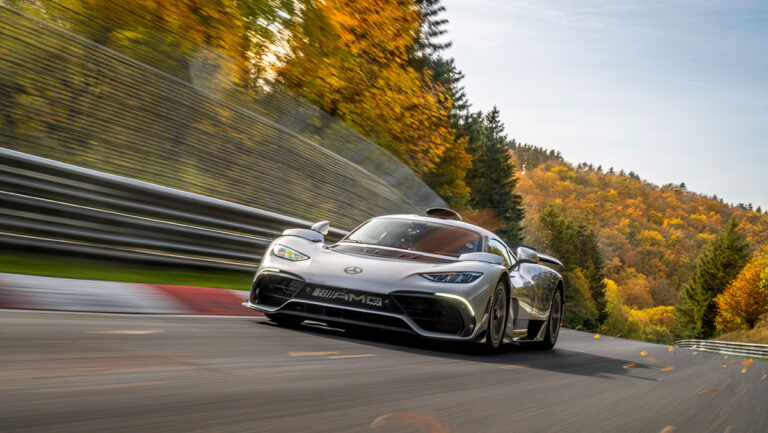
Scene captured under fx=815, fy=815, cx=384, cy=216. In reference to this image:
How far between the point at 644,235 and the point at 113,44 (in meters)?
180

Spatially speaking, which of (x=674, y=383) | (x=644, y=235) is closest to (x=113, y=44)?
(x=674, y=383)

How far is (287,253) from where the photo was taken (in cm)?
704

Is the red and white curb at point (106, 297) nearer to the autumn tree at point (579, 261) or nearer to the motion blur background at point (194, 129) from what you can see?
the motion blur background at point (194, 129)

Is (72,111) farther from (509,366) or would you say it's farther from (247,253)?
(509,366)

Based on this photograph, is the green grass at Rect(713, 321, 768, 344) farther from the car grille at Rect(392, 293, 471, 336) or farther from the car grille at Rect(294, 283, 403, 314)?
the car grille at Rect(294, 283, 403, 314)

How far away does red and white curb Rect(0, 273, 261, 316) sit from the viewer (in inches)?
248

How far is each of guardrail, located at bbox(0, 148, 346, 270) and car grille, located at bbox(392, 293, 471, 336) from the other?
327 cm

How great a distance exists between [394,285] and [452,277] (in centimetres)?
54

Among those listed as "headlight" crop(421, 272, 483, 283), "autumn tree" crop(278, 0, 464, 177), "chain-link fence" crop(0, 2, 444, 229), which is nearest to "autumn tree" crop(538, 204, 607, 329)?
"autumn tree" crop(278, 0, 464, 177)

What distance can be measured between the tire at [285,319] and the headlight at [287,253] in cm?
49

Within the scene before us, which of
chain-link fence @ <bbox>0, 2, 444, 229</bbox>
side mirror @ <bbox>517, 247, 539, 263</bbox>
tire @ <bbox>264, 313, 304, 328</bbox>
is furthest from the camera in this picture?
side mirror @ <bbox>517, 247, 539, 263</bbox>

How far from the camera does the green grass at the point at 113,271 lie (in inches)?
284

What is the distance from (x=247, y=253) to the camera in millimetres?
10531

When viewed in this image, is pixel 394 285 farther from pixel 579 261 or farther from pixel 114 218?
pixel 579 261
